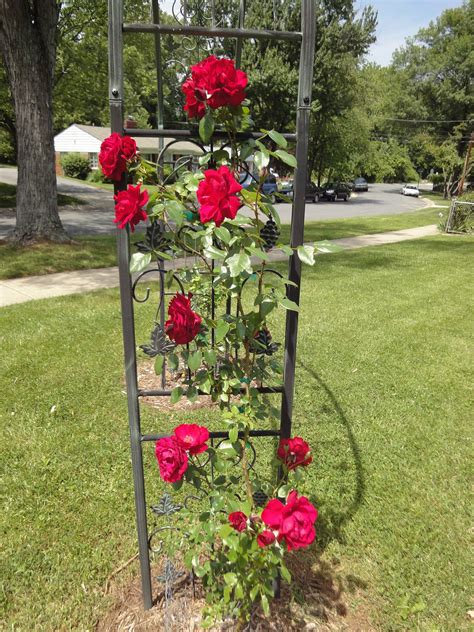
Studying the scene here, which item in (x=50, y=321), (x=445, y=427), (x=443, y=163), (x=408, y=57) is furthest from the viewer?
(x=408, y=57)

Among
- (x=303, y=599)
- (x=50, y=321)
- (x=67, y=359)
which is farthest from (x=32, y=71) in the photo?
(x=303, y=599)

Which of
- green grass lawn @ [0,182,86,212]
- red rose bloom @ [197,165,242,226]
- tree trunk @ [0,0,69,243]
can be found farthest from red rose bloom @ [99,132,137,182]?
green grass lawn @ [0,182,86,212]

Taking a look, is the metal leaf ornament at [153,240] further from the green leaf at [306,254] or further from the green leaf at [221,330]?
the green leaf at [306,254]

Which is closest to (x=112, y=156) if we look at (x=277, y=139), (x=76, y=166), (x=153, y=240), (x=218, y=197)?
(x=153, y=240)

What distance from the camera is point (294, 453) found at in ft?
5.14

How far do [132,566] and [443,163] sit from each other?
3972 cm

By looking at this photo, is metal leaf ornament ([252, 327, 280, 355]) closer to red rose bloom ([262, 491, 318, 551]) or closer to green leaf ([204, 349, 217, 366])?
green leaf ([204, 349, 217, 366])

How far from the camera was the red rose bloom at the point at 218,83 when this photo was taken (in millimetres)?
1235

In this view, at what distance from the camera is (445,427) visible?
3.37m

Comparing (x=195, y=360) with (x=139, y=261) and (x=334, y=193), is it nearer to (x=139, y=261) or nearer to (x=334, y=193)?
(x=139, y=261)

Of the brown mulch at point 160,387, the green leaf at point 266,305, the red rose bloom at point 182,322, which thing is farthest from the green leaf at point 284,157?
the brown mulch at point 160,387

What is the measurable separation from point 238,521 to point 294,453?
302 mm

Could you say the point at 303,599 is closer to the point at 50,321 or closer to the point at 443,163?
the point at 50,321

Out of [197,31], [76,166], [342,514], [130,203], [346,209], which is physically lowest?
[342,514]
